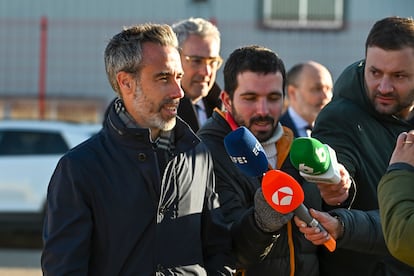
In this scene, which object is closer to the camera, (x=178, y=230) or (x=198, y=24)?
(x=178, y=230)

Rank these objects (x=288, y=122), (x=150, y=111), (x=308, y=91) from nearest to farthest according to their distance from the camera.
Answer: (x=150, y=111) < (x=288, y=122) < (x=308, y=91)

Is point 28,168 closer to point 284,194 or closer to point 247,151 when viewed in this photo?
point 247,151

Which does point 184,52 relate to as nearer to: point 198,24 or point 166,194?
point 198,24

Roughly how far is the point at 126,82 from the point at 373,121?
1161 millimetres

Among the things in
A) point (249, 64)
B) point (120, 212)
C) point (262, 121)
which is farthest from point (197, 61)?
point (120, 212)

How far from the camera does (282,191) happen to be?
12.4 ft

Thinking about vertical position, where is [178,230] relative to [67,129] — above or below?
above

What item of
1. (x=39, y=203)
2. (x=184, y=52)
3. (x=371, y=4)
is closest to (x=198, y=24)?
(x=184, y=52)

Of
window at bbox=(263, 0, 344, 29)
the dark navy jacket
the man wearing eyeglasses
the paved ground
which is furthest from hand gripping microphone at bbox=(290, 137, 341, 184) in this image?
window at bbox=(263, 0, 344, 29)

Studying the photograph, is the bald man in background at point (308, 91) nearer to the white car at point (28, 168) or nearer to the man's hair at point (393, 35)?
the man's hair at point (393, 35)

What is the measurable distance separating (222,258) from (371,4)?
15.5 meters

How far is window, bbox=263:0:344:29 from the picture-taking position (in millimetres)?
19406

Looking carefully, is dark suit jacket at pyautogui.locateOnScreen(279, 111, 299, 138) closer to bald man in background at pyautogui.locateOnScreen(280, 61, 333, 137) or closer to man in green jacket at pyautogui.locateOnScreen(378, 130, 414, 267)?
bald man in background at pyautogui.locateOnScreen(280, 61, 333, 137)

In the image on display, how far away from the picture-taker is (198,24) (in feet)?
21.2
